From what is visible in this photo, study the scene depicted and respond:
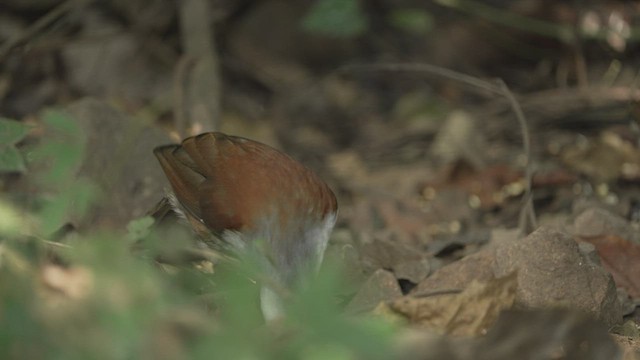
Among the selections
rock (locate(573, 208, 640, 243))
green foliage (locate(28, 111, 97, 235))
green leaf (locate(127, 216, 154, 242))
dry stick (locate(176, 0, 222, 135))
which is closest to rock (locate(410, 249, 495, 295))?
rock (locate(573, 208, 640, 243))

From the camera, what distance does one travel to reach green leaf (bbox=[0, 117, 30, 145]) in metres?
3.22

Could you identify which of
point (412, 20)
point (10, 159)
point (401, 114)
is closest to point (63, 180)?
point (10, 159)

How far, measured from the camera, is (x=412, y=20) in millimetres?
6754

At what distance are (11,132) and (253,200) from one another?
30.7 inches

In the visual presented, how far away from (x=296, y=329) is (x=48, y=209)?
35.3 inches

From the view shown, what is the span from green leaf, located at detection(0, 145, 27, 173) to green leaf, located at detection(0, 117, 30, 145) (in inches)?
0.8

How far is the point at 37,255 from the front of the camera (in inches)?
106

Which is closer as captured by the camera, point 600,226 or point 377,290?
point 377,290

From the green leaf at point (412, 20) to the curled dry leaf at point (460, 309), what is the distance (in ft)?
13.1

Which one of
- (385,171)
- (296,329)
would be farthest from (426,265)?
(385,171)

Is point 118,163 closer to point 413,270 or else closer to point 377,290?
point 413,270

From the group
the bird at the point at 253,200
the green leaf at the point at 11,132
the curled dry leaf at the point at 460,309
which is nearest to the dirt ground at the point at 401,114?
the bird at the point at 253,200

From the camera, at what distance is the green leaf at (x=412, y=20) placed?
6.79 m

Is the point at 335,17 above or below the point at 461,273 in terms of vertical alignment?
above
